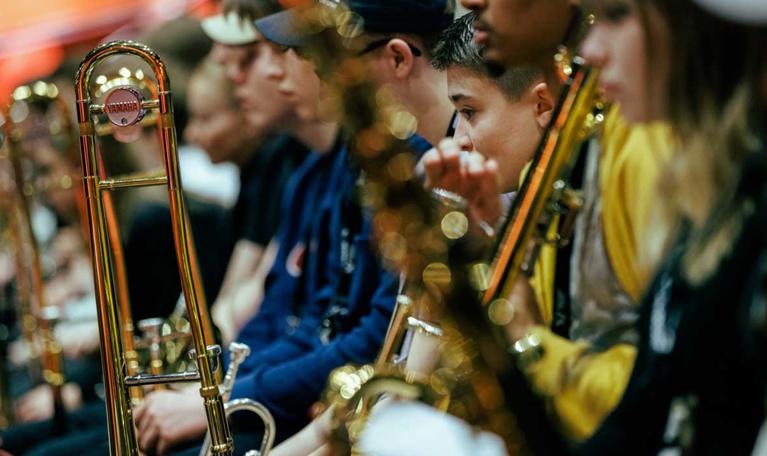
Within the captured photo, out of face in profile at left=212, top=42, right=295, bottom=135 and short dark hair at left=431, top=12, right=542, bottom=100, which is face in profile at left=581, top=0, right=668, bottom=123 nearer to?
short dark hair at left=431, top=12, right=542, bottom=100

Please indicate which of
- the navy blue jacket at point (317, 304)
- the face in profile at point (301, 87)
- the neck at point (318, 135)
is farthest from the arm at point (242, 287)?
the face in profile at point (301, 87)

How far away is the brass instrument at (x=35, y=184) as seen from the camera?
2883 mm

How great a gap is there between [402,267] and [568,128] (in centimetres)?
31

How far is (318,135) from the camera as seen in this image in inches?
104

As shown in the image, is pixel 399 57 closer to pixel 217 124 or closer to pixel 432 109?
pixel 432 109

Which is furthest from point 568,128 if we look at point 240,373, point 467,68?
point 240,373

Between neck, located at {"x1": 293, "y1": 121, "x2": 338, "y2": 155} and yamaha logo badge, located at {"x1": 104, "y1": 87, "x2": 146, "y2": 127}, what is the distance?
0.91m

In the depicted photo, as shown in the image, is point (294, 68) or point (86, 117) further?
point (294, 68)

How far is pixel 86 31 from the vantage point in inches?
189

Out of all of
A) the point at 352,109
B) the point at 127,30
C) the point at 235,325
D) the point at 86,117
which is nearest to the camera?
the point at 352,109

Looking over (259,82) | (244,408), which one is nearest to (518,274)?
(244,408)

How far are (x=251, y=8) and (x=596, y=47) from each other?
1304 millimetres

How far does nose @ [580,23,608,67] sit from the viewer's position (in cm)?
137

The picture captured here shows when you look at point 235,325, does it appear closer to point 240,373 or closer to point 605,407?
point 240,373
